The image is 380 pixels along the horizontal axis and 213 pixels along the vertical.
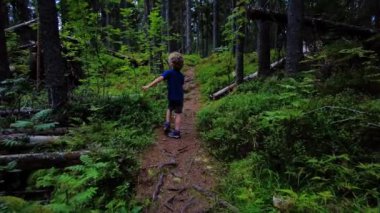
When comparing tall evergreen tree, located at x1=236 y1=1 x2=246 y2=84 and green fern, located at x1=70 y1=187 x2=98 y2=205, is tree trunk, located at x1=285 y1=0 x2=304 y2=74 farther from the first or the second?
green fern, located at x1=70 y1=187 x2=98 y2=205

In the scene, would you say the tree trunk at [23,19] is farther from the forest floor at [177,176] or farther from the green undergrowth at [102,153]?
the forest floor at [177,176]

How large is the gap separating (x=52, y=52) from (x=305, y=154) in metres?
6.70

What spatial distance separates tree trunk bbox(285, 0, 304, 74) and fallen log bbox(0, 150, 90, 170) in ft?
23.4

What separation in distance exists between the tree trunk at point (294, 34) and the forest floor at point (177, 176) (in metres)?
4.23

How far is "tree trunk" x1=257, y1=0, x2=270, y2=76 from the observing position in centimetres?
1342

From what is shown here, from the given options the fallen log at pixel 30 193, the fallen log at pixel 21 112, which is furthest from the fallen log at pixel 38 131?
the fallen log at pixel 30 193

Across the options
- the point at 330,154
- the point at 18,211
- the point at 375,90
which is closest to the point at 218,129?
the point at 330,154

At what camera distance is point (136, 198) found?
5730 millimetres

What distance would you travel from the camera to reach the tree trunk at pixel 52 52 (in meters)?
8.66

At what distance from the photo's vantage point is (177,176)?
258 inches

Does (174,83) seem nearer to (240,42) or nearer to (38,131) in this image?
(38,131)

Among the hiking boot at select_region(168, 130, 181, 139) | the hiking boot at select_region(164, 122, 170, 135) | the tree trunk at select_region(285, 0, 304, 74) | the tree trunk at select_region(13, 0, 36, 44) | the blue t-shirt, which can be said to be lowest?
the hiking boot at select_region(168, 130, 181, 139)

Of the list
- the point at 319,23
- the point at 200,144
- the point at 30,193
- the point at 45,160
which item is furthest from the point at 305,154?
the point at 319,23

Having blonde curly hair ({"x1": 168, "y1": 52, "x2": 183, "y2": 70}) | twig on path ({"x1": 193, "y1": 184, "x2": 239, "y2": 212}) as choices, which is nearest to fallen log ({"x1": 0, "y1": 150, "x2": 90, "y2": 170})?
twig on path ({"x1": 193, "y1": 184, "x2": 239, "y2": 212})
